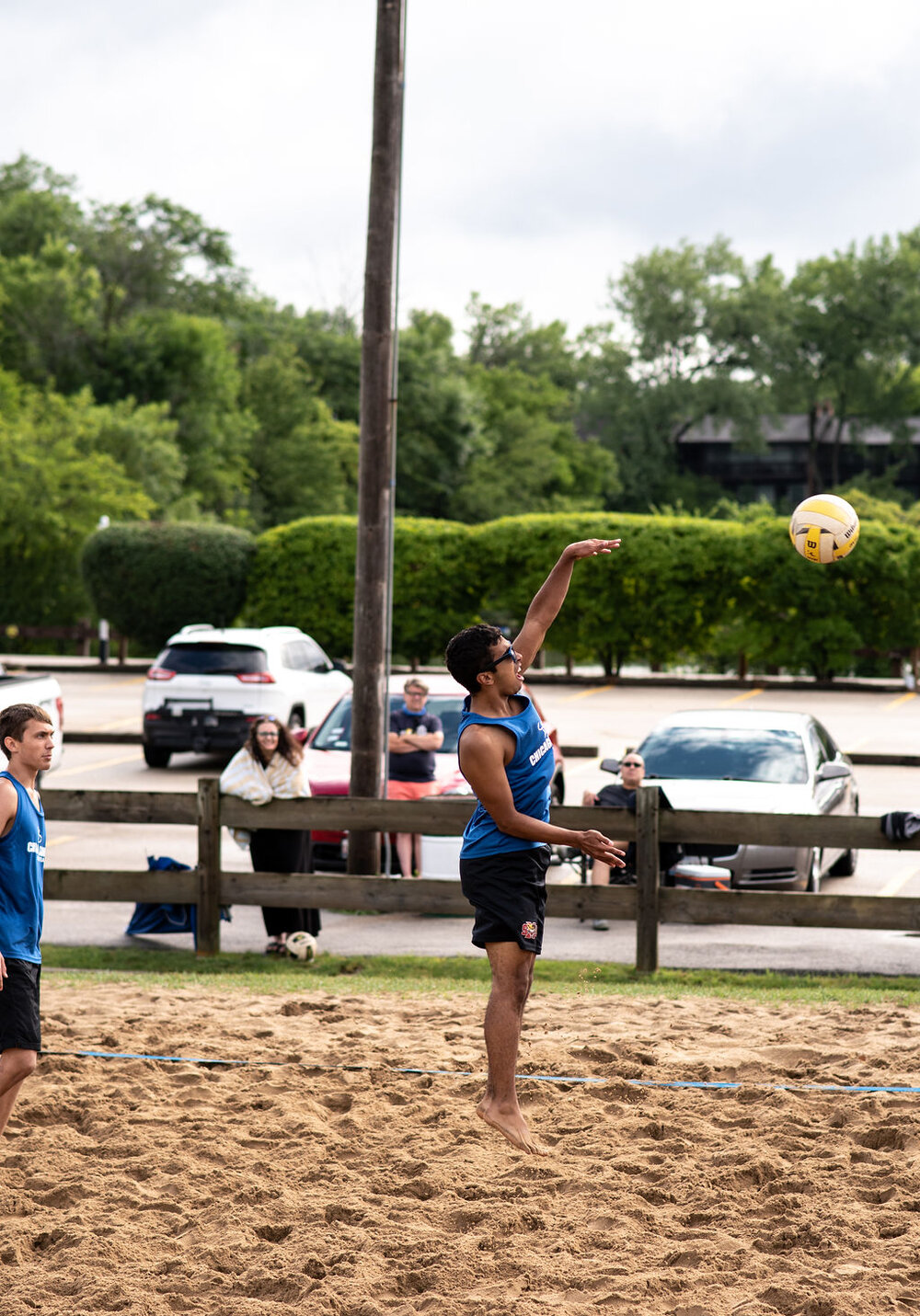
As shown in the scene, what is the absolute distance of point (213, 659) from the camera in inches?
754

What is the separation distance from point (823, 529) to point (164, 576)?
29286 mm

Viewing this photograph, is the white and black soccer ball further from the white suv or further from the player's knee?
the white suv

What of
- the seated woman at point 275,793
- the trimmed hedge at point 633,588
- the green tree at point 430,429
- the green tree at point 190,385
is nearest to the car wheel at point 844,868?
the seated woman at point 275,793

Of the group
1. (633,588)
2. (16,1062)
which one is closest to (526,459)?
(633,588)

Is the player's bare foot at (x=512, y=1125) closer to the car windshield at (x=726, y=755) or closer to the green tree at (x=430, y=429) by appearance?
the car windshield at (x=726, y=755)

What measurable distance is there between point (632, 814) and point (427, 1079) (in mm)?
3079

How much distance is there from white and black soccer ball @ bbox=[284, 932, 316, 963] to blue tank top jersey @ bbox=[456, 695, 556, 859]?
4203 mm

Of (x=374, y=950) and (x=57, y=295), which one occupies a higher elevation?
(x=57, y=295)

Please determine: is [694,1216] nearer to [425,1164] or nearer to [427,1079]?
[425,1164]

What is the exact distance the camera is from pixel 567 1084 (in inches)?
245

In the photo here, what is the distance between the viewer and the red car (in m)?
11.7

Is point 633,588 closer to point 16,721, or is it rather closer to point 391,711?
point 391,711

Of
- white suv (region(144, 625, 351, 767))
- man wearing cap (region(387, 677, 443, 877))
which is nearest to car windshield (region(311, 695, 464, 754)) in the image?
man wearing cap (region(387, 677, 443, 877))

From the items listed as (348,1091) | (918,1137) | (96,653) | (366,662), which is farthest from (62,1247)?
(96,653)
